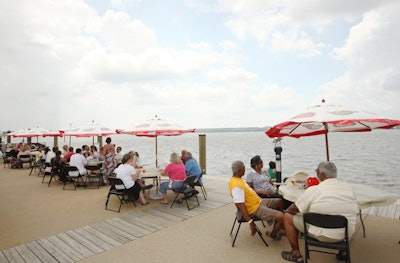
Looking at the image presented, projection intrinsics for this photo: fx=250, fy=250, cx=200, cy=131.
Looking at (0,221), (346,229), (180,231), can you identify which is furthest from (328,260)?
(0,221)

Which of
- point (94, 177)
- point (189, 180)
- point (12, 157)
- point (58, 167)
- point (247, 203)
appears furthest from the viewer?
point (12, 157)

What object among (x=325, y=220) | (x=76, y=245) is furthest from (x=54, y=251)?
(x=325, y=220)

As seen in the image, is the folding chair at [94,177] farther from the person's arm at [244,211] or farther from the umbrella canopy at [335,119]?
the umbrella canopy at [335,119]

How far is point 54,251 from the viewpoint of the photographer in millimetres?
3816

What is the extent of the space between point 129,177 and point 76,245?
7.08ft

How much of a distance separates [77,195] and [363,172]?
2039 centimetres

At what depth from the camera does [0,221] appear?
5258mm

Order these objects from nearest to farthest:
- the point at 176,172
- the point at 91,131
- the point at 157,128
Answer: the point at 176,172
the point at 157,128
the point at 91,131

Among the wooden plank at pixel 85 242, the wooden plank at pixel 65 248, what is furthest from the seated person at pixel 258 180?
the wooden plank at pixel 65 248

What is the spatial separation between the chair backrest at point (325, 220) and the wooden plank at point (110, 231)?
2.86 meters

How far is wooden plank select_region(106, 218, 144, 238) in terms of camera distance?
4.42 metres

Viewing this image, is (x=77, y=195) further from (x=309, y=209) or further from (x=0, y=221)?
(x=309, y=209)

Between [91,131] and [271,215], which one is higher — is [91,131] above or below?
above

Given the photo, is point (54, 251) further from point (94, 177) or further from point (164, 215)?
point (94, 177)
